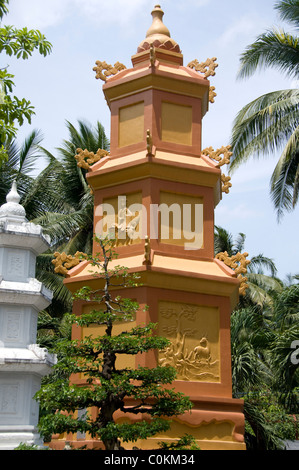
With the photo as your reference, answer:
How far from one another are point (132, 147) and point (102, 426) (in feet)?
19.2

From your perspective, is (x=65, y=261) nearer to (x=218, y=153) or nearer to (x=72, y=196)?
(x=218, y=153)

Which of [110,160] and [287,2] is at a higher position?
[287,2]

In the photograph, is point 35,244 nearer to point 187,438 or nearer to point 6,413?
point 6,413

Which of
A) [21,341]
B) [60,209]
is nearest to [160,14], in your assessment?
[21,341]

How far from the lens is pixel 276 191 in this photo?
57.7ft

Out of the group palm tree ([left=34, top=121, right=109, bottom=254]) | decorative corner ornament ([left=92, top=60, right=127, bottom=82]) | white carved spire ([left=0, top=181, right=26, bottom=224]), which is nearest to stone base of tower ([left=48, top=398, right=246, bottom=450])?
white carved spire ([left=0, top=181, right=26, bottom=224])

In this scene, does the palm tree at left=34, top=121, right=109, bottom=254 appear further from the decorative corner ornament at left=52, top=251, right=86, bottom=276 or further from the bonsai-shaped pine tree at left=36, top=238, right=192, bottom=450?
the bonsai-shaped pine tree at left=36, top=238, right=192, bottom=450

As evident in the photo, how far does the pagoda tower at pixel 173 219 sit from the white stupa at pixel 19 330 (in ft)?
2.40

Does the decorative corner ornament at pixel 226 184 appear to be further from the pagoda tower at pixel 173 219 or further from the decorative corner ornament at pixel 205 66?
the decorative corner ornament at pixel 205 66

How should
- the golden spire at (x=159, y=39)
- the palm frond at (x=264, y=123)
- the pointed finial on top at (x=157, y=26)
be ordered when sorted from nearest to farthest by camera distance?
the golden spire at (x=159, y=39), the pointed finial on top at (x=157, y=26), the palm frond at (x=264, y=123)

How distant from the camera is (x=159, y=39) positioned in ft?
42.1

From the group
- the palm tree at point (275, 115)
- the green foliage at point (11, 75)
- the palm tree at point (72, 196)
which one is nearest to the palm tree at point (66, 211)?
the palm tree at point (72, 196)

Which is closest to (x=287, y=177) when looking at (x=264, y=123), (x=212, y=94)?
(x=264, y=123)

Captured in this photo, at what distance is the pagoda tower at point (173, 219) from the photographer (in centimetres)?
1032
